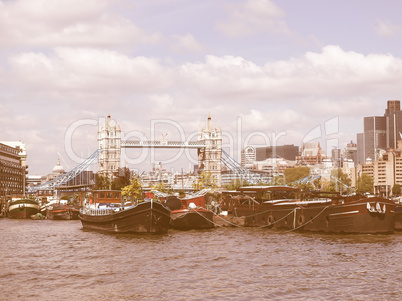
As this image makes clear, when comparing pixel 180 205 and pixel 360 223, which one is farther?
pixel 180 205

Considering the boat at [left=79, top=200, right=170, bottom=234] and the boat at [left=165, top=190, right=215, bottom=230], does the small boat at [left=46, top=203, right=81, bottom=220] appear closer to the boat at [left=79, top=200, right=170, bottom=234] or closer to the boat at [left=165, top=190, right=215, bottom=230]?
the boat at [left=165, top=190, right=215, bottom=230]

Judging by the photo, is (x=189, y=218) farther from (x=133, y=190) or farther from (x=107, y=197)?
(x=133, y=190)

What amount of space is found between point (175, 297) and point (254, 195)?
2491 inches

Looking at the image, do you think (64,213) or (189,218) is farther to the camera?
(64,213)

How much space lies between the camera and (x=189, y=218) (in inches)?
2687

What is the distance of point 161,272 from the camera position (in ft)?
126

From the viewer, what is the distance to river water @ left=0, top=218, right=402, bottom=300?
106ft

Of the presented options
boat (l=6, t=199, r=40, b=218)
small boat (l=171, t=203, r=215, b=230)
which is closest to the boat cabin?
small boat (l=171, t=203, r=215, b=230)

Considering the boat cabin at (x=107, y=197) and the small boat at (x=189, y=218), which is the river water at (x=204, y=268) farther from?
the boat cabin at (x=107, y=197)

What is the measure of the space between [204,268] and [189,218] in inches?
1112

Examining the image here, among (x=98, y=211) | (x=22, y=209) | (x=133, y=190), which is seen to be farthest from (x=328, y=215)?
(x=133, y=190)

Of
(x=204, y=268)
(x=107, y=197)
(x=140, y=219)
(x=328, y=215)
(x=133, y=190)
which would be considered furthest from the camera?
(x=133, y=190)

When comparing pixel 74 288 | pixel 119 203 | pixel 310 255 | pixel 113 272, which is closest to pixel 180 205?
pixel 119 203

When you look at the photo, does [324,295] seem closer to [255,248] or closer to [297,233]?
[255,248]
